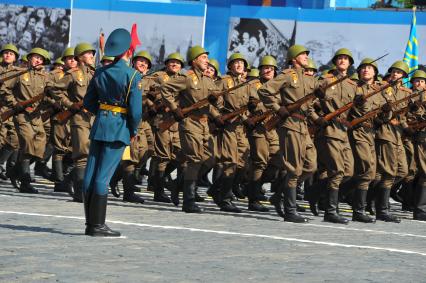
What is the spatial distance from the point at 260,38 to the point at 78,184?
1721 cm

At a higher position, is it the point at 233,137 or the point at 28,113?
the point at 28,113

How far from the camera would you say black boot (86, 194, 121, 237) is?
10.7m

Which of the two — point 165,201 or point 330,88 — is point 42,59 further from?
point 330,88

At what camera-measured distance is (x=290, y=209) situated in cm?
1380

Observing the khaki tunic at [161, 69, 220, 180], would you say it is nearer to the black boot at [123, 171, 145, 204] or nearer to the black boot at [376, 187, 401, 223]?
the black boot at [123, 171, 145, 204]

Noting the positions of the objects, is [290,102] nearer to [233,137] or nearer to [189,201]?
[189,201]

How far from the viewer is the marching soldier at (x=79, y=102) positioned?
1480 cm

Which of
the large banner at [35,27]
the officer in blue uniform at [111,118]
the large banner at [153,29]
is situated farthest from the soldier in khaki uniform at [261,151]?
the large banner at [35,27]

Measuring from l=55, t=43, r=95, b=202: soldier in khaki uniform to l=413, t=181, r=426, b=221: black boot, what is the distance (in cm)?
412

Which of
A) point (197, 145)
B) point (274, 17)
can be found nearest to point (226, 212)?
point (197, 145)

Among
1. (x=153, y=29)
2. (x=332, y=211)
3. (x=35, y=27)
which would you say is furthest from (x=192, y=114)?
(x=35, y=27)

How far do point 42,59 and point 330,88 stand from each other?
4.57 m

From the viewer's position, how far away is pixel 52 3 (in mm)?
32688

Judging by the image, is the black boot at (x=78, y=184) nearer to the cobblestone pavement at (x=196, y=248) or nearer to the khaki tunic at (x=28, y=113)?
the cobblestone pavement at (x=196, y=248)
